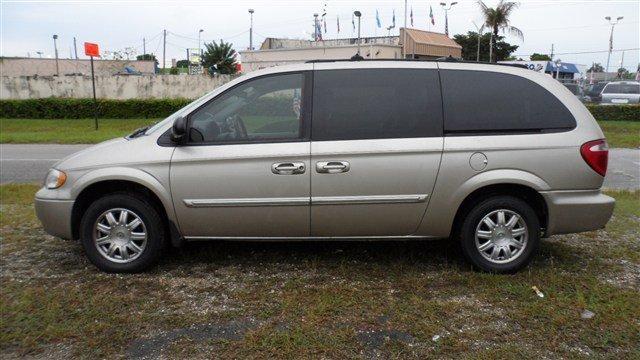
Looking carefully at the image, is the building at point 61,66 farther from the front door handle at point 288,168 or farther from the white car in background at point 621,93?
the front door handle at point 288,168

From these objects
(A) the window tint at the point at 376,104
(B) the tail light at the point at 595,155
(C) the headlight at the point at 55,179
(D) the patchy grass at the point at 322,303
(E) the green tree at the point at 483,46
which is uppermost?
(E) the green tree at the point at 483,46

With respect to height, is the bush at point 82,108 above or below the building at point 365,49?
below

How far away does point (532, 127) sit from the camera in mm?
4371

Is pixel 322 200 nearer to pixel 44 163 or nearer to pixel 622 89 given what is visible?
pixel 44 163

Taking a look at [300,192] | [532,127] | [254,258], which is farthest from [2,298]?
[532,127]

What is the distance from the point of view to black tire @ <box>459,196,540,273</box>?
14.4 feet

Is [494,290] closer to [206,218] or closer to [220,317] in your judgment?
[220,317]

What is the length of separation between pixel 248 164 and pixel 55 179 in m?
1.72

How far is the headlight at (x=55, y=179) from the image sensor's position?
4505 mm

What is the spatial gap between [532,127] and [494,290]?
138 centimetres

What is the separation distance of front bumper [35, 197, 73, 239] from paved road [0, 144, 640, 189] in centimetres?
529

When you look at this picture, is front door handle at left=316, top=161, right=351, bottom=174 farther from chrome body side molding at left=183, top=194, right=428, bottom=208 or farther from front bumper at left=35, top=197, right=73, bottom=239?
front bumper at left=35, top=197, right=73, bottom=239

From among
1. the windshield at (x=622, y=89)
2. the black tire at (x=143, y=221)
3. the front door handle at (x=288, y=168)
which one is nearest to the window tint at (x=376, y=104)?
the front door handle at (x=288, y=168)

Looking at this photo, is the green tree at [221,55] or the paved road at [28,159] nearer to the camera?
the paved road at [28,159]
